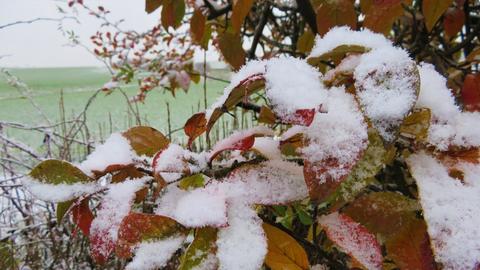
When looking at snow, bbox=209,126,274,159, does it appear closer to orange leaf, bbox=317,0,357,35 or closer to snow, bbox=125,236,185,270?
snow, bbox=125,236,185,270

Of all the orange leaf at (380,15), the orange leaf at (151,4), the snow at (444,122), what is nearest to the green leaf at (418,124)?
the snow at (444,122)

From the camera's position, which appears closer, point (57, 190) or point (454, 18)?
point (57, 190)

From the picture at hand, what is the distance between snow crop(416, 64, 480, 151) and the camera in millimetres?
359

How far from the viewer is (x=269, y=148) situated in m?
0.44

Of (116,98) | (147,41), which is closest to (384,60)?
(147,41)

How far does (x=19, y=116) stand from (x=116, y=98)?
2196mm

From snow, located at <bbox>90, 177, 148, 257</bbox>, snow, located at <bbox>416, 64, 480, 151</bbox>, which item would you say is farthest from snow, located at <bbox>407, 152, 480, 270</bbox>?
snow, located at <bbox>90, 177, 148, 257</bbox>

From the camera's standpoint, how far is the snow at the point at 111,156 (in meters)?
0.42

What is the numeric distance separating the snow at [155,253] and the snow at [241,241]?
40 millimetres

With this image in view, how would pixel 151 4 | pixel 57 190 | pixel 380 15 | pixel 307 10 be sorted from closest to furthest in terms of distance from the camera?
pixel 57 190, pixel 380 15, pixel 151 4, pixel 307 10

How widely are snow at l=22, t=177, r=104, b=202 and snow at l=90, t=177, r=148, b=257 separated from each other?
18 millimetres

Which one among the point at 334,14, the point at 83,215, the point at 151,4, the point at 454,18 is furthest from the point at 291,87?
the point at 454,18

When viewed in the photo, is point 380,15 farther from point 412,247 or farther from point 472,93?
point 412,247

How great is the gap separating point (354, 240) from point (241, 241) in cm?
10
